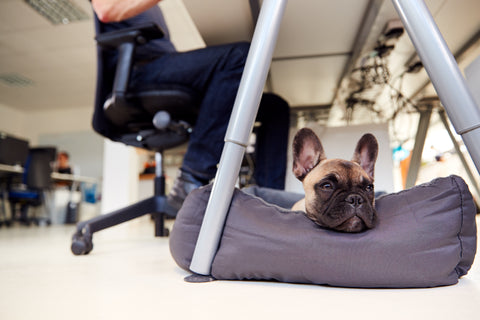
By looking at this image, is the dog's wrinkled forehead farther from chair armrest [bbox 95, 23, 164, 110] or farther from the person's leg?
chair armrest [bbox 95, 23, 164, 110]

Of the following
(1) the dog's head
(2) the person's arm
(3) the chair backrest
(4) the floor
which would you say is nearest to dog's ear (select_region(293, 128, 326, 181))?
(1) the dog's head

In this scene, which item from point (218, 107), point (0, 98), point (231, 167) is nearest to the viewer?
point (231, 167)

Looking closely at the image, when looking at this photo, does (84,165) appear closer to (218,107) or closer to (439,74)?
(218,107)

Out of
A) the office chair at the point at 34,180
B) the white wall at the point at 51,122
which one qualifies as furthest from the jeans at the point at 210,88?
the white wall at the point at 51,122

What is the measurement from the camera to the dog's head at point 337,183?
55 centimetres

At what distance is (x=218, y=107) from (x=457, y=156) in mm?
582

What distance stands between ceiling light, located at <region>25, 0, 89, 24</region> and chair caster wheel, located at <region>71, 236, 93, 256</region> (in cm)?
303

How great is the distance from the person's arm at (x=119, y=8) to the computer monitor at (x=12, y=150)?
13.2 feet

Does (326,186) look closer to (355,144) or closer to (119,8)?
(355,144)

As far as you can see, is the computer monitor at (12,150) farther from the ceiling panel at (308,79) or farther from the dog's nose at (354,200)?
the dog's nose at (354,200)

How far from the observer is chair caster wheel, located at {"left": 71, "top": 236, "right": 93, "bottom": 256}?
3.45 feet

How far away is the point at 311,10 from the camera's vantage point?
0.68 metres

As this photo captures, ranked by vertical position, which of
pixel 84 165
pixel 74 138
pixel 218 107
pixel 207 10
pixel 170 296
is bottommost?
pixel 170 296

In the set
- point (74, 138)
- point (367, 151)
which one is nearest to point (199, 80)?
point (367, 151)
